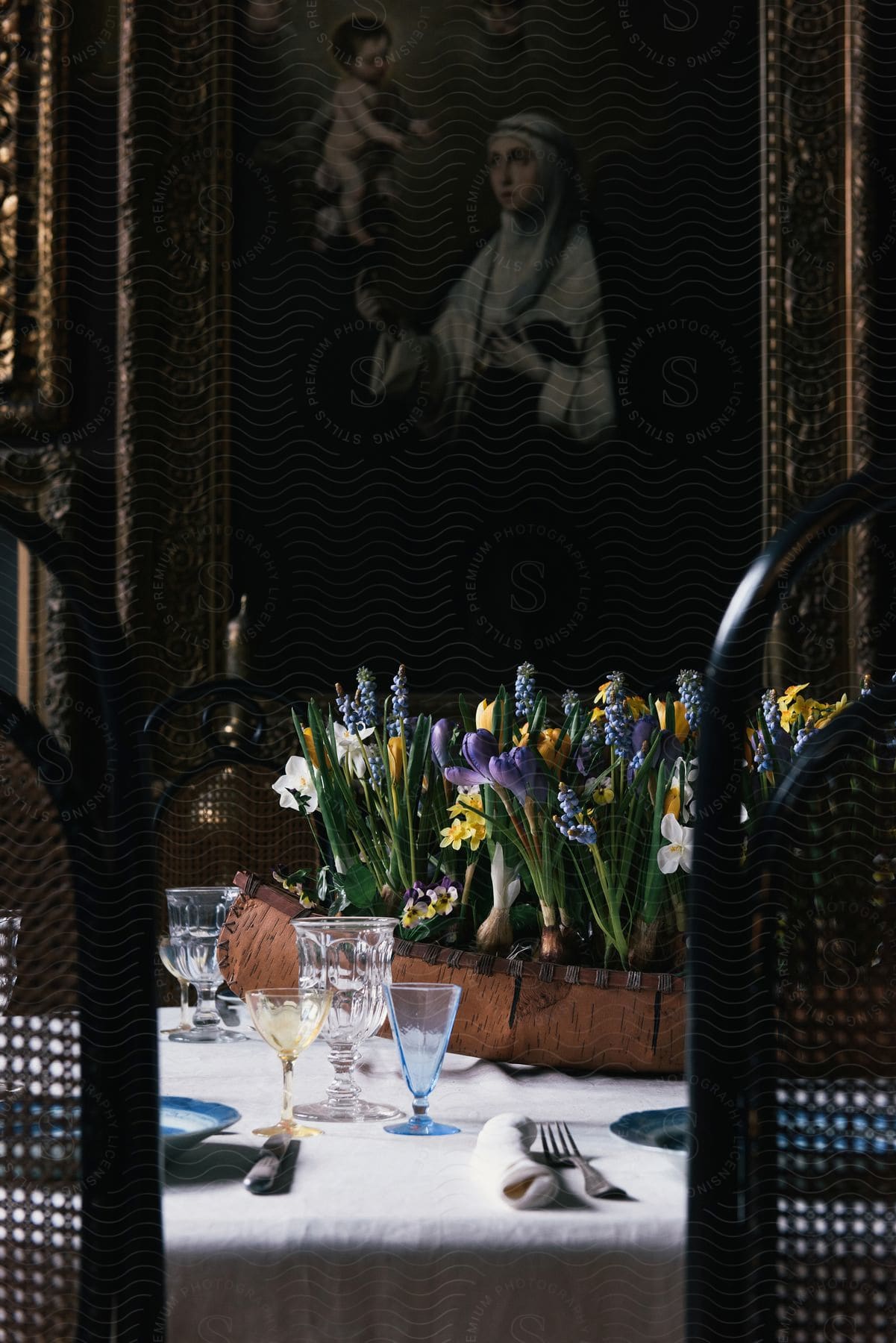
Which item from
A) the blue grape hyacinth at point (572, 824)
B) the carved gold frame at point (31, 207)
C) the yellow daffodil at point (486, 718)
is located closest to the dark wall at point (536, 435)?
the carved gold frame at point (31, 207)

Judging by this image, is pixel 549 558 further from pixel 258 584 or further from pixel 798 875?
pixel 798 875

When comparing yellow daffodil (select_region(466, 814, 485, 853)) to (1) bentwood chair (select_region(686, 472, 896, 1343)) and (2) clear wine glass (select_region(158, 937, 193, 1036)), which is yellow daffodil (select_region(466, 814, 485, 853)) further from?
(1) bentwood chair (select_region(686, 472, 896, 1343))

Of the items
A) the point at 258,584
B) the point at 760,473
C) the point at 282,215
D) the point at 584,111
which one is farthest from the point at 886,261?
the point at 258,584

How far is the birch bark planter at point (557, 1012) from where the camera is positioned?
720 millimetres

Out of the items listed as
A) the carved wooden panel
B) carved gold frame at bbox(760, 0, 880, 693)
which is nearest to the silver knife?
the carved wooden panel

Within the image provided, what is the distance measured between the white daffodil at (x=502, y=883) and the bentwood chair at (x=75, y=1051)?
1.21ft

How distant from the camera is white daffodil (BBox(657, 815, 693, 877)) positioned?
2.45 feet

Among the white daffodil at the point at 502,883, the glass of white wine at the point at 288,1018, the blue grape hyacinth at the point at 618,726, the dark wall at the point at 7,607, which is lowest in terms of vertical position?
the glass of white wine at the point at 288,1018

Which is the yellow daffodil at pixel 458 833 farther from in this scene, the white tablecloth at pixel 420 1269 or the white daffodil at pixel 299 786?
the white tablecloth at pixel 420 1269

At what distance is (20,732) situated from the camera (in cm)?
46

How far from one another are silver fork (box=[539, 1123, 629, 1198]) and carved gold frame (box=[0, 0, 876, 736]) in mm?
1873

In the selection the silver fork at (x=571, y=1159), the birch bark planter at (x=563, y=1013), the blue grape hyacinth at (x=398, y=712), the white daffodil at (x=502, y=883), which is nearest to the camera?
the silver fork at (x=571, y=1159)

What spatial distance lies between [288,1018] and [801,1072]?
0.94 feet

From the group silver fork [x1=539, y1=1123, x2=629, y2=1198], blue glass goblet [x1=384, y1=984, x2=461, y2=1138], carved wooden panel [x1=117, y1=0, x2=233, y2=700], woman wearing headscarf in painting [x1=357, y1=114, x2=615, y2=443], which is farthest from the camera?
Answer: woman wearing headscarf in painting [x1=357, y1=114, x2=615, y2=443]
